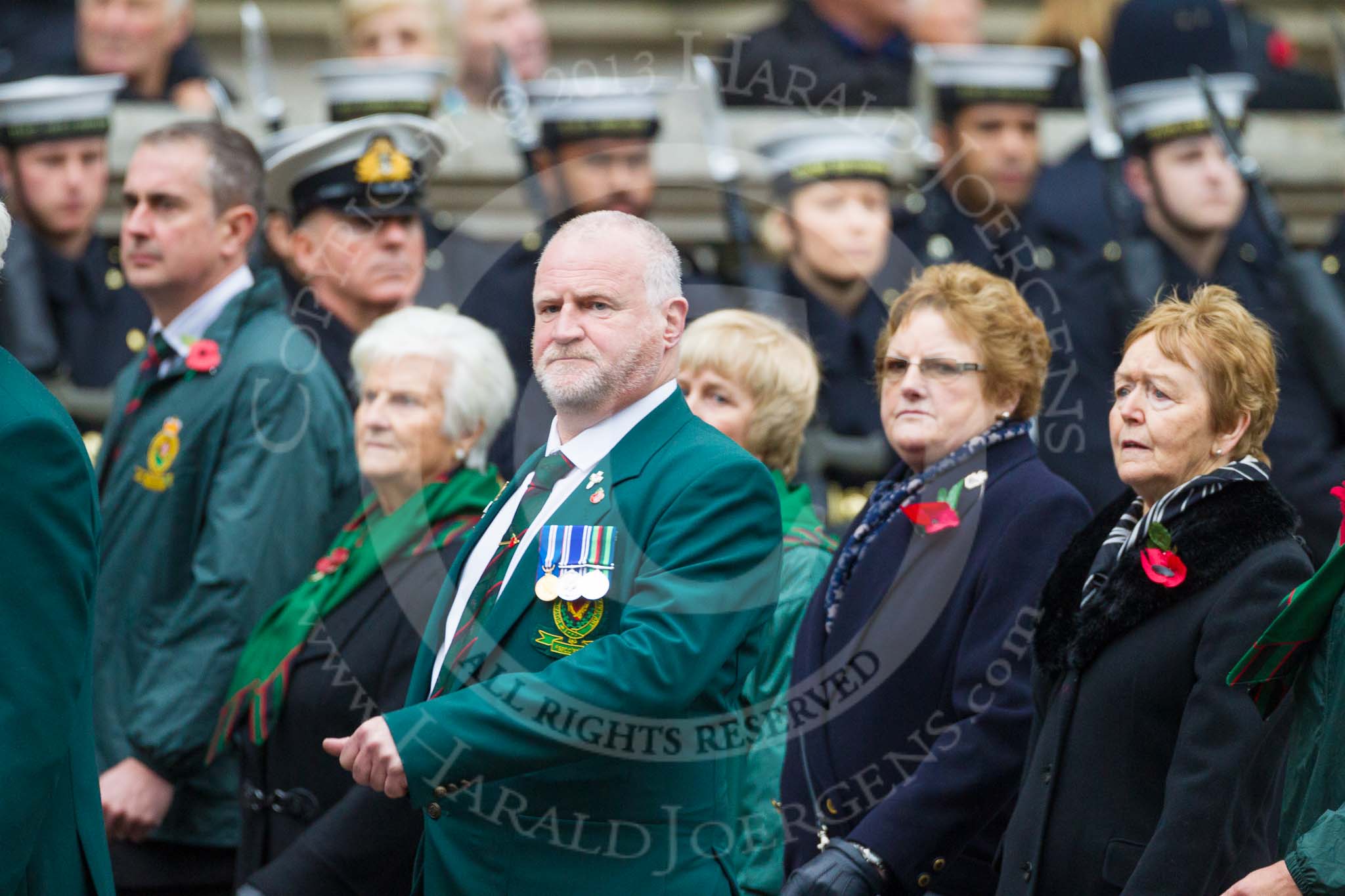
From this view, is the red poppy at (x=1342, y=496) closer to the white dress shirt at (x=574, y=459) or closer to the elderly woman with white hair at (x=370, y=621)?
the white dress shirt at (x=574, y=459)

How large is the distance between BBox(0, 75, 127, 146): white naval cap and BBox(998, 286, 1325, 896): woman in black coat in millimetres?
4115

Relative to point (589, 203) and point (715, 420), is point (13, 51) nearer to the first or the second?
point (589, 203)

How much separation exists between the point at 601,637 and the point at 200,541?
77.9 inches

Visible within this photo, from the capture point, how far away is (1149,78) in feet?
25.5

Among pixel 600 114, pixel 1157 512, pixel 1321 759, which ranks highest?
pixel 600 114

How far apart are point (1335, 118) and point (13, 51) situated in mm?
5620

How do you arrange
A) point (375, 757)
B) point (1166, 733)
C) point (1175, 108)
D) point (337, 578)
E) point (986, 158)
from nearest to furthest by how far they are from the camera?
1. point (375, 757)
2. point (1166, 733)
3. point (337, 578)
4. point (1175, 108)
5. point (986, 158)

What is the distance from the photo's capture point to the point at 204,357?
5.09 metres

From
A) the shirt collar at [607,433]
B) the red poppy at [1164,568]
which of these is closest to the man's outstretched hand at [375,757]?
the shirt collar at [607,433]

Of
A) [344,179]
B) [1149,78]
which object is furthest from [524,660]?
[1149,78]

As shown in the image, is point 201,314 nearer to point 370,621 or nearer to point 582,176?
point 370,621

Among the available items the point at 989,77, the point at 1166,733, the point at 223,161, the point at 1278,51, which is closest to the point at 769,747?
the point at 1166,733

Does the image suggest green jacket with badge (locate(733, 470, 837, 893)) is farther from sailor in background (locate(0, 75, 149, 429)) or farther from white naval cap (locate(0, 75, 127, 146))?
white naval cap (locate(0, 75, 127, 146))

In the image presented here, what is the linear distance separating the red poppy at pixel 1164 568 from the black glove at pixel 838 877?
2.75 feet
